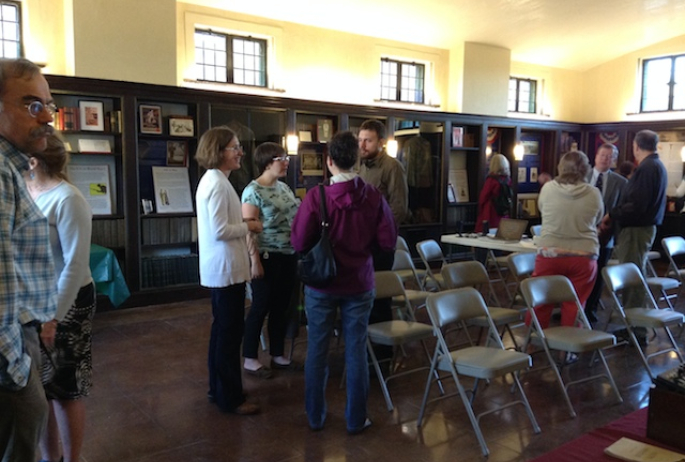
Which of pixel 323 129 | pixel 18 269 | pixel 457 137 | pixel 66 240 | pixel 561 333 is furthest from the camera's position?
pixel 457 137

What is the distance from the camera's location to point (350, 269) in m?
3.28

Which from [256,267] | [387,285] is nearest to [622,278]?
[387,285]

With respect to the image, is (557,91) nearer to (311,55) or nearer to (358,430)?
(311,55)

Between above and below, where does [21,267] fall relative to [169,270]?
above

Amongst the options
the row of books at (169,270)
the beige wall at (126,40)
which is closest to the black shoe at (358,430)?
the row of books at (169,270)

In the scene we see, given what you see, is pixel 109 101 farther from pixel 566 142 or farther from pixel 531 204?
pixel 566 142

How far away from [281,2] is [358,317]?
5.84m

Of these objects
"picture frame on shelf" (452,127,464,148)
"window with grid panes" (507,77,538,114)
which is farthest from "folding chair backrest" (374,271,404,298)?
"window with grid panes" (507,77,538,114)

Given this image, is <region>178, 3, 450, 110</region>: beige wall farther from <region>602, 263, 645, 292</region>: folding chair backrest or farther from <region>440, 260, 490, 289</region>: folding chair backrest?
<region>602, 263, 645, 292</region>: folding chair backrest

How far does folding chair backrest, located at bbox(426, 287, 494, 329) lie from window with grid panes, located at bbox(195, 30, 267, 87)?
18.0ft

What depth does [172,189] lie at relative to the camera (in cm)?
739

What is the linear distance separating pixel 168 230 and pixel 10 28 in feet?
9.34

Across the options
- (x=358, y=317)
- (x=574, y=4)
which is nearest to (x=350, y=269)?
(x=358, y=317)

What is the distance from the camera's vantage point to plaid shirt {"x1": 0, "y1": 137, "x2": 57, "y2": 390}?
4.66 feet
